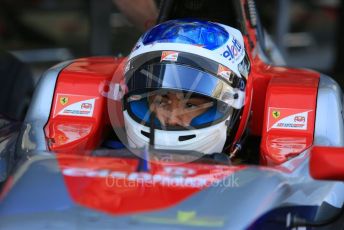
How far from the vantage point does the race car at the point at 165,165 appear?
1.94m

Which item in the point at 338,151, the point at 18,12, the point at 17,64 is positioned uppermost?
the point at 338,151

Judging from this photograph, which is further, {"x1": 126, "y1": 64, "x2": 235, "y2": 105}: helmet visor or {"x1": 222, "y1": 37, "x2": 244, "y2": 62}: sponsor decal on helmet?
{"x1": 222, "y1": 37, "x2": 244, "y2": 62}: sponsor decal on helmet

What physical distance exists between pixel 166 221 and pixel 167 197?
0.12 meters

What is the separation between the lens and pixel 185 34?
261cm

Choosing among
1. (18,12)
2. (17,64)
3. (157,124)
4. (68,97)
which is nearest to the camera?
(157,124)

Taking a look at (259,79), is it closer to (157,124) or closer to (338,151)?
(157,124)

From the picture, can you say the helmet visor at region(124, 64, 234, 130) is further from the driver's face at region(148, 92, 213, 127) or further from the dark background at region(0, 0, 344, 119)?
the dark background at region(0, 0, 344, 119)

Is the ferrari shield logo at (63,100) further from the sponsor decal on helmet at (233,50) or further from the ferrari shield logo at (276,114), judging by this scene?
the ferrari shield logo at (276,114)

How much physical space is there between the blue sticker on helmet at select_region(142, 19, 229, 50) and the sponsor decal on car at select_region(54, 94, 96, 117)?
335mm

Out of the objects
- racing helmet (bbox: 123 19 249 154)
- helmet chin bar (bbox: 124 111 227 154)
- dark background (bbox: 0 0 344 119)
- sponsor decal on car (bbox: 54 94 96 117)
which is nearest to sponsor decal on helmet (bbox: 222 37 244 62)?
racing helmet (bbox: 123 19 249 154)

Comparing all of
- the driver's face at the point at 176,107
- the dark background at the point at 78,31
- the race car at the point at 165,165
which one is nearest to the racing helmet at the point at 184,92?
the driver's face at the point at 176,107

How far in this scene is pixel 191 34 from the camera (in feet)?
8.55

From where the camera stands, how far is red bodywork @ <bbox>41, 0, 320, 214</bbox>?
211cm

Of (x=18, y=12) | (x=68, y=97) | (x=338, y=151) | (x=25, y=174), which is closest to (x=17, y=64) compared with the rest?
(x=68, y=97)
